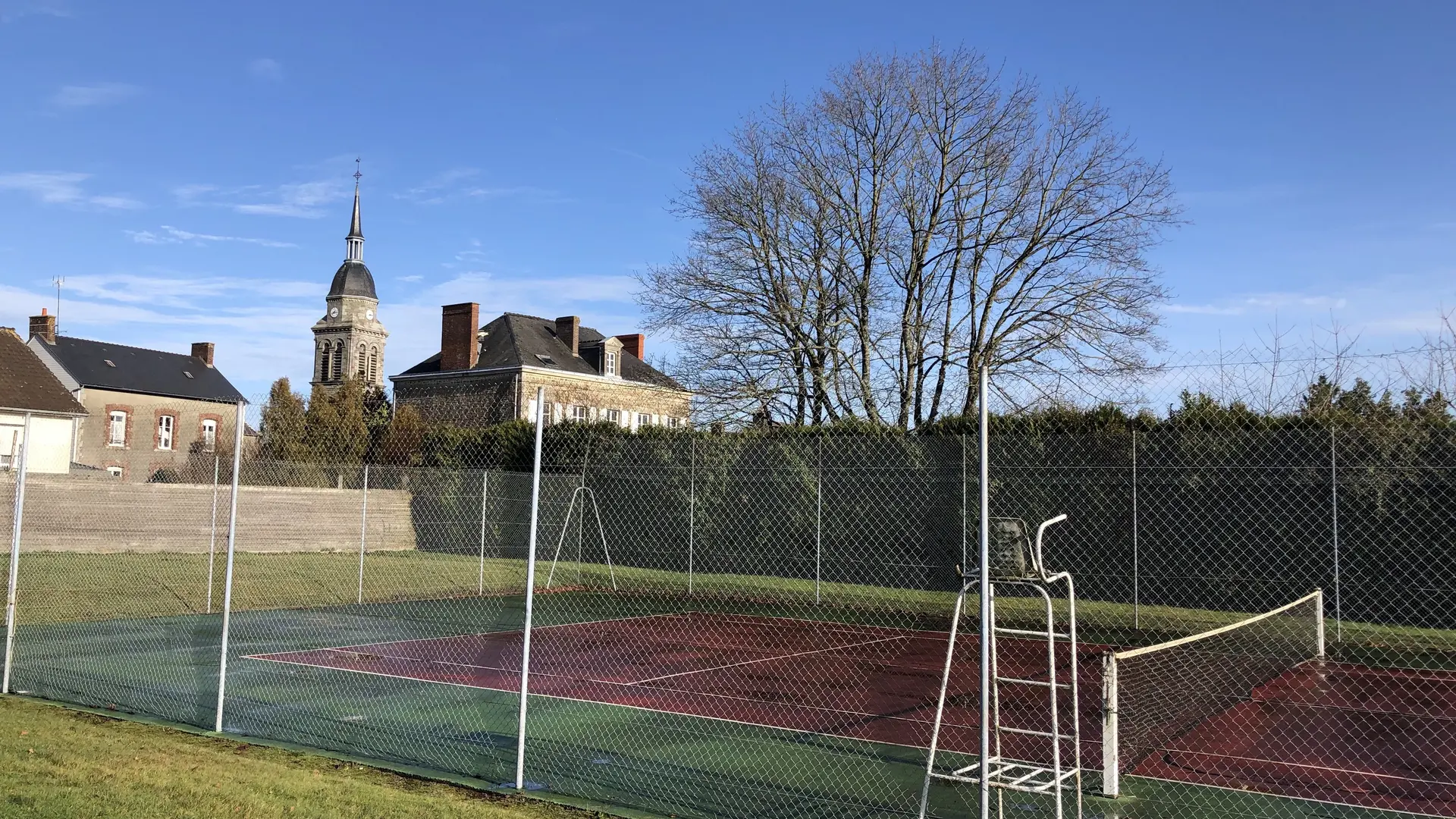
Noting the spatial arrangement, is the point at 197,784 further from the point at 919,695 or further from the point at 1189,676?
the point at 1189,676

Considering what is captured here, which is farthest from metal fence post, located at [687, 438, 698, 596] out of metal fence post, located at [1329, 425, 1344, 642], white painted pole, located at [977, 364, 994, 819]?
white painted pole, located at [977, 364, 994, 819]

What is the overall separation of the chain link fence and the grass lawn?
0.51 m

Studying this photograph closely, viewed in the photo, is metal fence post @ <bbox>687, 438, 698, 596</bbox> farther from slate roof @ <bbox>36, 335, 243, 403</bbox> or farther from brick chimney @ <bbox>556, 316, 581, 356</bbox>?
slate roof @ <bbox>36, 335, 243, 403</bbox>

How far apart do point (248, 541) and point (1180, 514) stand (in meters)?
17.6

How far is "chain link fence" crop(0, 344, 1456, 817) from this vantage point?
295 inches

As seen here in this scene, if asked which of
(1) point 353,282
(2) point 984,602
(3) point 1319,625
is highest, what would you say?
(1) point 353,282

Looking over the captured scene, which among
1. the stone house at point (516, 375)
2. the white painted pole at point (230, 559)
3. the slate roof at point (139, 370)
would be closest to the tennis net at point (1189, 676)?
the white painted pole at point (230, 559)

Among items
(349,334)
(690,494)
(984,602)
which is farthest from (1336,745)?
(349,334)

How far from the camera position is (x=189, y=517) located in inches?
882

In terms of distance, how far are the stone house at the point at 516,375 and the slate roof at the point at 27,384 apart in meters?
13.7

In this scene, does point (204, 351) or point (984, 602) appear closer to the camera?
point (984, 602)

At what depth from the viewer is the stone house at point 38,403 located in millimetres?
35156

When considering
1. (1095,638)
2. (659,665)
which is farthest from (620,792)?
(1095,638)

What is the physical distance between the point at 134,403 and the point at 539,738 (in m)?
47.0
